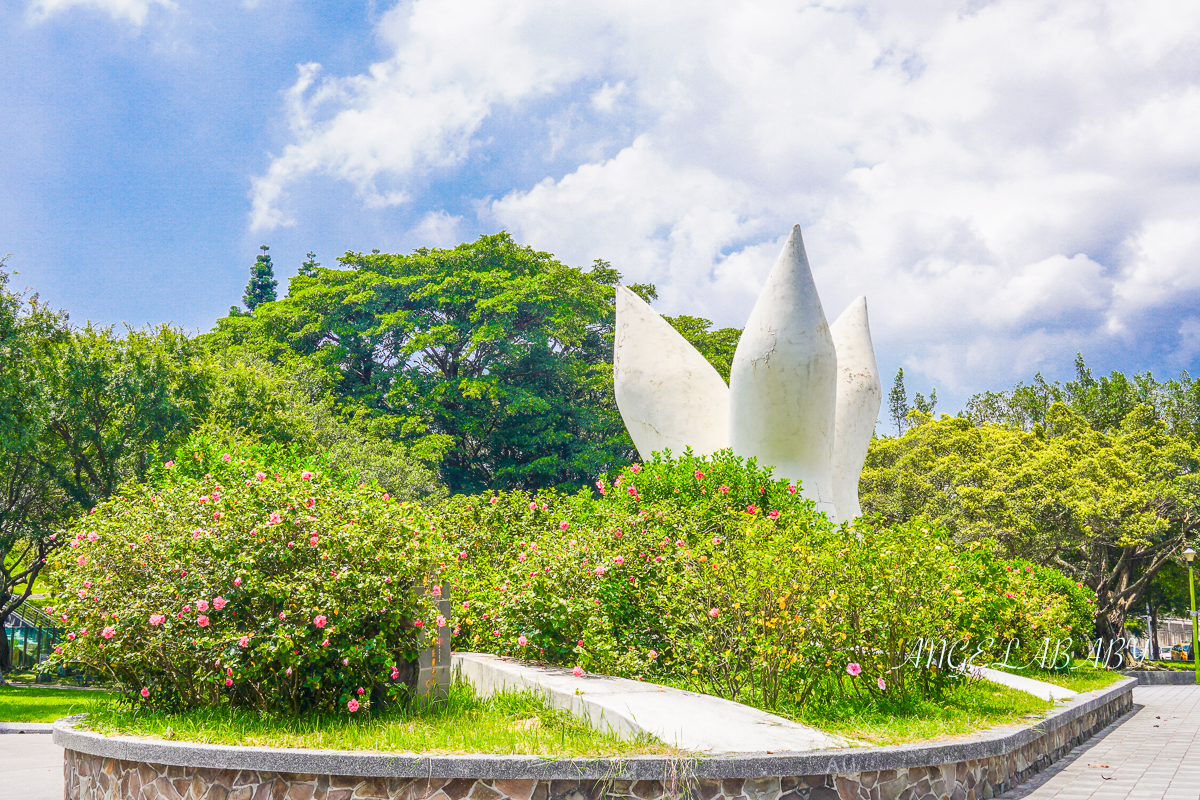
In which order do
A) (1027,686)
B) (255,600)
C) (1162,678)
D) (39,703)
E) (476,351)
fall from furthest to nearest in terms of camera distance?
(476,351)
(1162,678)
(39,703)
(1027,686)
(255,600)

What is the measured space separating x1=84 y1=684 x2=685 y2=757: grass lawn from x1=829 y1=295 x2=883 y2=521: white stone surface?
900cm

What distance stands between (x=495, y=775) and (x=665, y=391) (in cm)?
1046

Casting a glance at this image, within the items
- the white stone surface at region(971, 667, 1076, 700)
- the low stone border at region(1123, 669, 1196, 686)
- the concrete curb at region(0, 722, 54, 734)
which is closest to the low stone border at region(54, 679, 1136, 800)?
the white stone surface at region(971, 667, 1076, 700)

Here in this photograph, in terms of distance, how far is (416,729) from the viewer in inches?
226

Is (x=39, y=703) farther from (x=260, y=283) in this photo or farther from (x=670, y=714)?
(x=260, y=283)

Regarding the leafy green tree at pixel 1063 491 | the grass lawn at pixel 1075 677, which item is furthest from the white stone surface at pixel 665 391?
the leafy green tree at pixel 1063 491

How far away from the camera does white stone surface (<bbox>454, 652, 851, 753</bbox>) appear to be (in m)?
5.35

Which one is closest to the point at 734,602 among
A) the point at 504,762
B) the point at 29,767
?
the point at 504,762

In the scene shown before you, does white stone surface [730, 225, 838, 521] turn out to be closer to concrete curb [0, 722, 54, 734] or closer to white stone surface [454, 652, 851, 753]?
white stone surface [454, 652, 851, 753]

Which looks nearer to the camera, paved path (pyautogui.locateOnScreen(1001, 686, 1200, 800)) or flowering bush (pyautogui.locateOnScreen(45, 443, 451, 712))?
flowering bush (pyautogui.locateOnScreen(45, 443, 451, 712))

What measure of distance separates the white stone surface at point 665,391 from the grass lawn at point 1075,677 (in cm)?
547

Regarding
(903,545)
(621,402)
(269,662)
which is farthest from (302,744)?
(621,402)

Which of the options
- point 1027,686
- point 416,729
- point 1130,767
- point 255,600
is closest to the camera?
point 416,729

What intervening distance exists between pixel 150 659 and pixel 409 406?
24.5m
